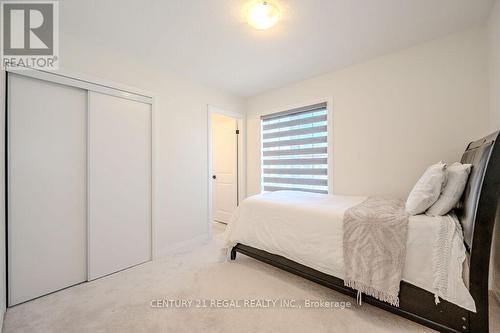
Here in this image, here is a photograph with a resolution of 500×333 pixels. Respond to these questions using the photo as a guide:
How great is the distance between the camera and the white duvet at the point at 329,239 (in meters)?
1.29

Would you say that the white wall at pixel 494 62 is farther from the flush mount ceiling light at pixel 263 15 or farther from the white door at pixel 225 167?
the white door at pixel 225 167

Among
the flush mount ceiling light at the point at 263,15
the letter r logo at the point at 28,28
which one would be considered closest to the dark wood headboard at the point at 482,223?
the flush mount ceiling light at the point at 263,15

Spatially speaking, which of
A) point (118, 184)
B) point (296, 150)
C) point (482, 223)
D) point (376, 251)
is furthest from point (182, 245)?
point (482, 223)

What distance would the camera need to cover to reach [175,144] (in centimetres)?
284

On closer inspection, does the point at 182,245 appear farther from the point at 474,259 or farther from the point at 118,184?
the point at 474,259

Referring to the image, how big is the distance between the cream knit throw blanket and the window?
143 cm

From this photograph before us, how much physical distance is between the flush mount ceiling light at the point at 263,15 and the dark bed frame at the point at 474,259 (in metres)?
1.70

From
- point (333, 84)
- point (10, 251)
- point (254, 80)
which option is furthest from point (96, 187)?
point (333, 84)

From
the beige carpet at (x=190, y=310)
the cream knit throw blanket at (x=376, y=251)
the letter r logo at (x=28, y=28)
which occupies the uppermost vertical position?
the letter r logo at (x=28, y=28)

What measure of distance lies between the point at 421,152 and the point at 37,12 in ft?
12.2

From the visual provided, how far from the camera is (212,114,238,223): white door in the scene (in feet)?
13.0

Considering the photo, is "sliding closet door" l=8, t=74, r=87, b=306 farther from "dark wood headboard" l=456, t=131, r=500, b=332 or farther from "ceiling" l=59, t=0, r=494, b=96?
"dark wood headboard" l=456, t=131, r=500, b=332

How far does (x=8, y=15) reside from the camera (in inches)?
64.9

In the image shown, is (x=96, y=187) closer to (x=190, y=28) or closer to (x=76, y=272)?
(x=76, y=272)
